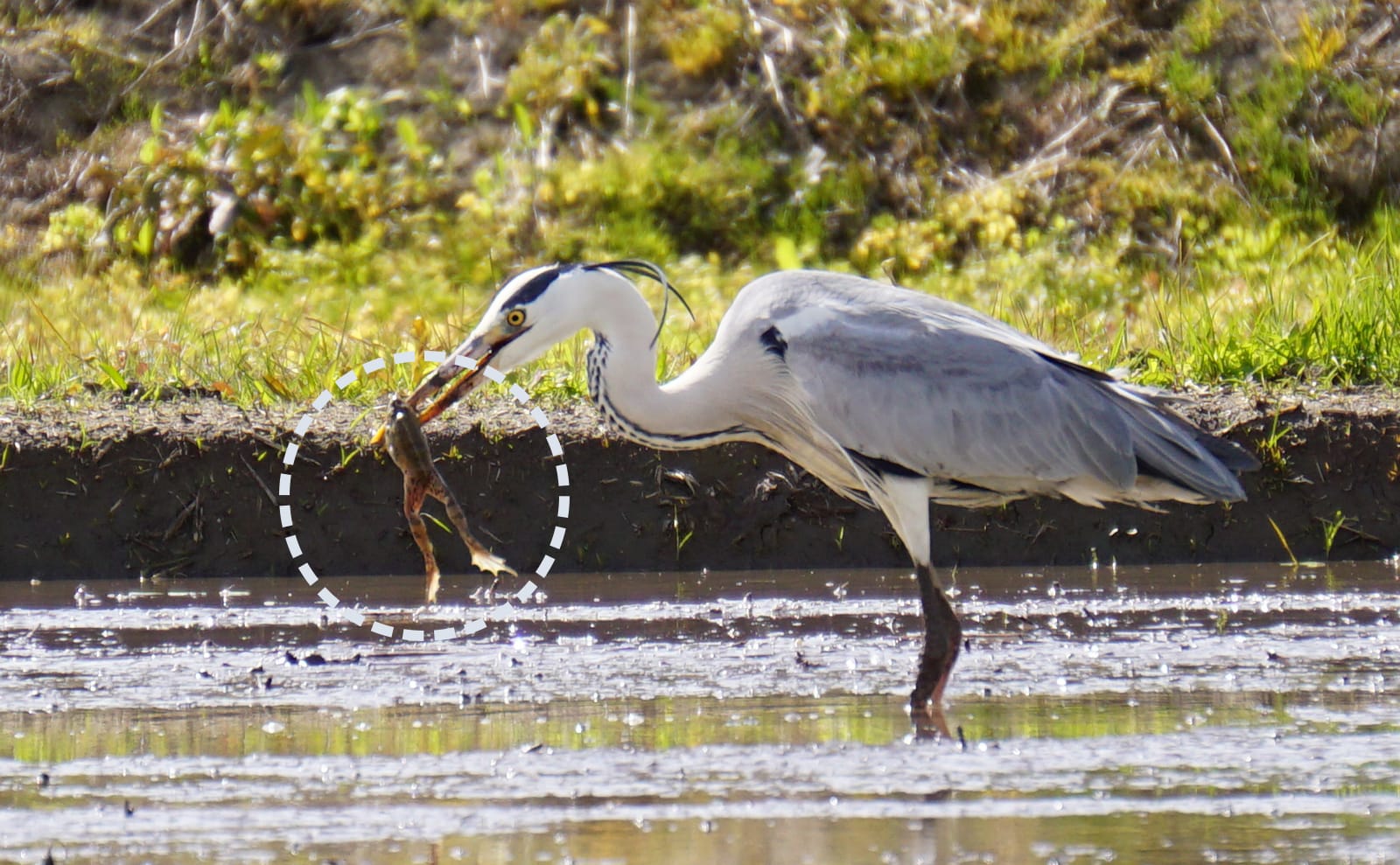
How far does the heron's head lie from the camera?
602 centimetres

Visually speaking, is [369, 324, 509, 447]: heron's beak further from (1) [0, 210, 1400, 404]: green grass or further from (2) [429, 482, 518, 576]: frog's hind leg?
(1) [0, 210, 1400, 404]: green grass

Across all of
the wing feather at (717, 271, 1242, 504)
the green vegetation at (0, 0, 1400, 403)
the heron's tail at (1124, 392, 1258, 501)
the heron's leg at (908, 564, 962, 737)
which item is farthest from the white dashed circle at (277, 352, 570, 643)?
the green vegetation at (0, 0, 1400, 403)

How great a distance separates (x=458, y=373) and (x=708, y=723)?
1527mm

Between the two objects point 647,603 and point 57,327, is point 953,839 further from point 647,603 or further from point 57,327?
point 57,327

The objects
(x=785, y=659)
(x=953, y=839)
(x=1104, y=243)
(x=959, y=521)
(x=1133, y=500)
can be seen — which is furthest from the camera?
(x=1104, y=243)

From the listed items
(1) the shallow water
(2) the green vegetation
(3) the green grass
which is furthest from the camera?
(2) the green vegetation

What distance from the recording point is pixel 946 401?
6094 mm

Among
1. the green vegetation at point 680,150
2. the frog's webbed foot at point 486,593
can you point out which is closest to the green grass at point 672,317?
the green vegetation at point 680,150

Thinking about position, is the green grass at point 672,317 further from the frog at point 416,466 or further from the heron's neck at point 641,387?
the frog at point 416,466

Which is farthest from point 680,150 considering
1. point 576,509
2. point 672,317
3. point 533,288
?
point 533,288

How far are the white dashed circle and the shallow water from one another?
0.29ft

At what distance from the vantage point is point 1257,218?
1191 cm

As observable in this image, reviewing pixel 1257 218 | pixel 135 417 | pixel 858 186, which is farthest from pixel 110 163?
pixel 1257 218

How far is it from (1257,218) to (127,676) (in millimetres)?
8066
